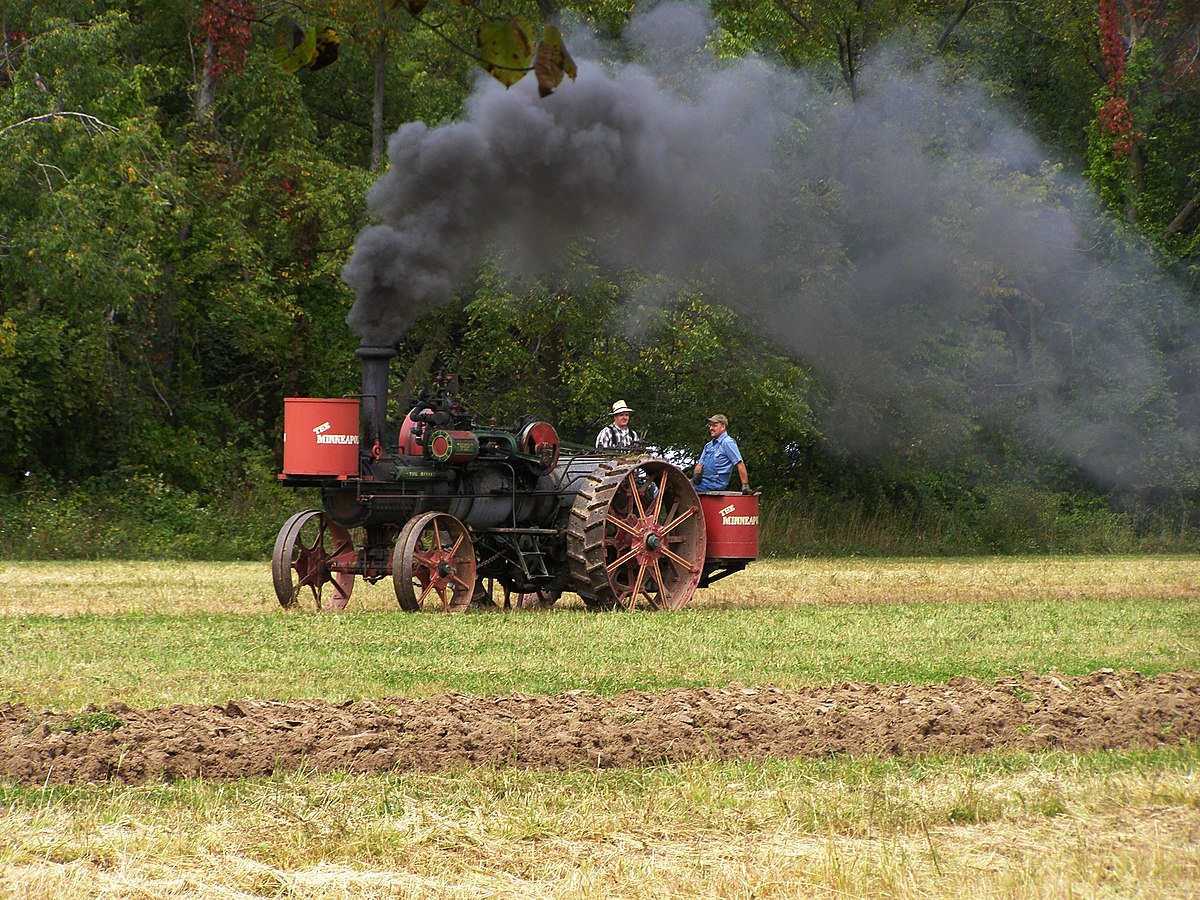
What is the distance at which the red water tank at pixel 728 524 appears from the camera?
44.5 feet

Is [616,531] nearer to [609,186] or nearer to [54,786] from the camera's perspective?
[609,186]

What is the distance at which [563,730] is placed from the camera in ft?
21.8

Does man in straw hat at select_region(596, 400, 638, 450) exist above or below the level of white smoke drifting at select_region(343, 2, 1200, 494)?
below

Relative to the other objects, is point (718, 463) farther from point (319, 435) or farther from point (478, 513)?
point (319, 435)

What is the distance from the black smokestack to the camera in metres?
12.0

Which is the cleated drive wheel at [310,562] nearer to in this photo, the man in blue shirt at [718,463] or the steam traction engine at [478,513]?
the steam traction engine at [478,513]

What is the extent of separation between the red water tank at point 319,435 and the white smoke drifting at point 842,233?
1113 millimetres

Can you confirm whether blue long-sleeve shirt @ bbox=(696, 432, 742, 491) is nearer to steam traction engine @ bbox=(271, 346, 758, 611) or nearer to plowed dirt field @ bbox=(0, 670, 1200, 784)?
steam traction engine @ bbox=(271, 346, 758, 611)

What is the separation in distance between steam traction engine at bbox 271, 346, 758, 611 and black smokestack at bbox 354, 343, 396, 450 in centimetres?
1

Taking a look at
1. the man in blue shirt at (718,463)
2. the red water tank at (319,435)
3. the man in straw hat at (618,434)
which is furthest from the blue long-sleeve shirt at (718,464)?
the red water tank at (319,435)

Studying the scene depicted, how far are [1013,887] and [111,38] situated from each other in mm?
21181

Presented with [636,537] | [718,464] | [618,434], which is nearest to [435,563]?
[636,537]

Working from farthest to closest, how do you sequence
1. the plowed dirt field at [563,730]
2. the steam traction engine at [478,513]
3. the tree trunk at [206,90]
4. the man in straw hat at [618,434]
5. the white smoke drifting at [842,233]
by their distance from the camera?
the tree trunk at [206,90], the man in straw hat at [618,434], the white smoke drifting at [842,233], the steam traction engine at [478,513], the plowed dirt field at [563,730]

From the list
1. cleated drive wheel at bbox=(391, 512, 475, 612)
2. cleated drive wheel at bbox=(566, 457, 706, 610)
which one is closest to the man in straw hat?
cleated drive wheel at bbox=(566, 457, 706, 610)
